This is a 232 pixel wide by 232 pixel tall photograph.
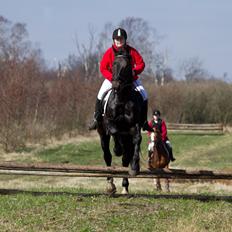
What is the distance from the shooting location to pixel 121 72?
9461 mm

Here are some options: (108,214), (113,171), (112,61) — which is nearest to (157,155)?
(113,171)

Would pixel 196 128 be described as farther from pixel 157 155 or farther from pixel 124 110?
pixel 124 110

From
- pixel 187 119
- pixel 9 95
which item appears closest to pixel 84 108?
pixel 9 95

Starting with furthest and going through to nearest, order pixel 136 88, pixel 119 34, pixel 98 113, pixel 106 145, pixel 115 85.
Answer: pixel 106 145 < pixel 98 113 < pixel 136 88 < pixel 119 34 < pixel 115 85

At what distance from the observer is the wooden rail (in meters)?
48.6

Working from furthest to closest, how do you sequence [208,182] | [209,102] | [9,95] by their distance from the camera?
[209,102]
[9,95]
[208,182]

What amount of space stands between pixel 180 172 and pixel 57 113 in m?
28.8

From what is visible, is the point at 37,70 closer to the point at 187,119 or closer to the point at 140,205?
the point at 187,119

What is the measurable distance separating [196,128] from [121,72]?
40783 millimetres

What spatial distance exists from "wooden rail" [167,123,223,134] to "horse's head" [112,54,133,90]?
38700 mm

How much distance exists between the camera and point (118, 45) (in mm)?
10078

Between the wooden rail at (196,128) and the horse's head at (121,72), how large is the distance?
38.7m

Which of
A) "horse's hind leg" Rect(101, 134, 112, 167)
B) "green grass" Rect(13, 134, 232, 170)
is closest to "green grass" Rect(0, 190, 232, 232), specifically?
"horse's hind leg" Rect(101, 134, 112, 167)

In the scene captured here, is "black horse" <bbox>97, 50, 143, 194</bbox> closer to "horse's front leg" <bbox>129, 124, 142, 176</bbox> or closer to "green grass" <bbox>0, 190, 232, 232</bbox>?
"horse's front leg" <bbox>129, 124, 142, 176</bbox>
